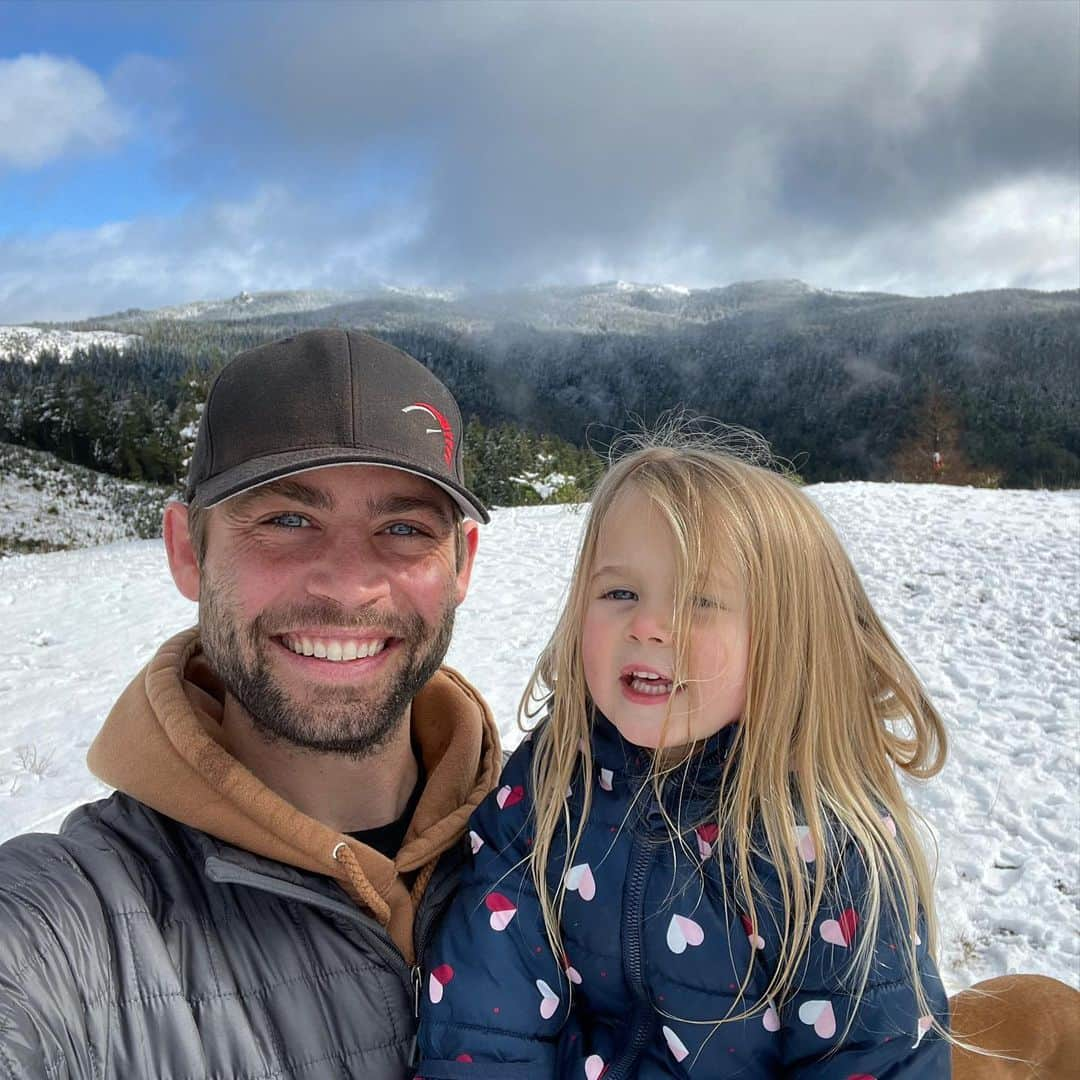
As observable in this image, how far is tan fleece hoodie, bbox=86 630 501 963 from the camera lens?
1.34 meters

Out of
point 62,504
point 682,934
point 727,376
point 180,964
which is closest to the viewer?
point 180,964

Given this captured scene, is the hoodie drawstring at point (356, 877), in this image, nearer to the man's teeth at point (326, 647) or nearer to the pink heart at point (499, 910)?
the pink heart at point (499, 910)

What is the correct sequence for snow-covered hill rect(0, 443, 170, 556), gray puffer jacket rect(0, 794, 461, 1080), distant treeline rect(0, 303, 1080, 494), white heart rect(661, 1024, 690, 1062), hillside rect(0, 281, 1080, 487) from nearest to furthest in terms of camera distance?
gray puffer jacket rect(0, 794, 461, 1080) → white heart rect(661, 1024, 690, 1062) → snow-covered hill rect(0, 443, 170, 556) → distant treeline rect(0, 303, 1080, 494) → hillside rect(0, 281, 1080, 487)

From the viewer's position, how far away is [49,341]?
270 ft

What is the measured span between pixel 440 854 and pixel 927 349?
377 feet

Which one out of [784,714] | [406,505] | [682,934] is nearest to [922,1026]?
[682,934]

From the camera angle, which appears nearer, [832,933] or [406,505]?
[832,933]

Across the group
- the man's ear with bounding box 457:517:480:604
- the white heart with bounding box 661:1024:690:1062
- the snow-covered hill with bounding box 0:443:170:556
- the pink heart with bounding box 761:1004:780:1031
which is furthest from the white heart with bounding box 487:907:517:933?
the snow-covered hill with bounding box 0:443:170:556

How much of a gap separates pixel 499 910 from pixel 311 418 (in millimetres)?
1015

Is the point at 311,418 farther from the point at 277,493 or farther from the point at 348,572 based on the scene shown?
the point at 348,572

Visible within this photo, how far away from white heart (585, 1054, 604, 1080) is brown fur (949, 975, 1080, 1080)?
0.86m

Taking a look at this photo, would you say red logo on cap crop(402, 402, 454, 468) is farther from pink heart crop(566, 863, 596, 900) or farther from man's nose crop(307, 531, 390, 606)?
pink heart crop(566, 863, 596, 900)

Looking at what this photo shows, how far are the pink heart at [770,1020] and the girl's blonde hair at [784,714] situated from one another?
0.08ft

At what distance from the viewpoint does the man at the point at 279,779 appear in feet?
3.78
